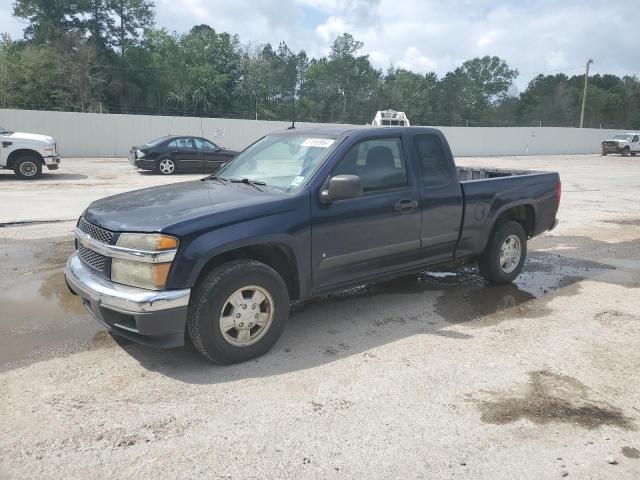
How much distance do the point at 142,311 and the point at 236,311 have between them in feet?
2.28

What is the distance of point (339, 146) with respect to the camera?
449 cm

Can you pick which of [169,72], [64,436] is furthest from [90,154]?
[169,72]

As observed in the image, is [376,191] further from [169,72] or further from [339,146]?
[169,72]

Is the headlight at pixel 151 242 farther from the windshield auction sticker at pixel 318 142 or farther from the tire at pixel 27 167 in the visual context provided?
the tire at pixel 27 167

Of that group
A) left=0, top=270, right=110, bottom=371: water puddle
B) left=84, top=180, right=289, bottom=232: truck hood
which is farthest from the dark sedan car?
left=84, top=180, right=289, bottom=232: truck hood

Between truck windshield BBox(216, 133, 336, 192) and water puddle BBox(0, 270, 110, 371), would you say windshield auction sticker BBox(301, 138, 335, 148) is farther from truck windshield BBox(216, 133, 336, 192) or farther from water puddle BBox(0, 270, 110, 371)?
water puddle BBox(0, 270, 110, 371)

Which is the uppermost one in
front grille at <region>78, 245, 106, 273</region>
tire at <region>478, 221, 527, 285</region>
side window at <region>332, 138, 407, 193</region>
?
side window at <region>332, 138, 407, 193</region>

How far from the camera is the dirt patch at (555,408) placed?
3266 millimetres

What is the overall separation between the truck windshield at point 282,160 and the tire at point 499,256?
246cm

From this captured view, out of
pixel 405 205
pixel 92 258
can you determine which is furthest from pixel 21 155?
pixel 405 205

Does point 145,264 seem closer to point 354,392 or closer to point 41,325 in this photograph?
point 354,392

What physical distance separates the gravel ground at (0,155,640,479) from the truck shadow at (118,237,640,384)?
0.02 m

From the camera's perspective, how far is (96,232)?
3.90 meters

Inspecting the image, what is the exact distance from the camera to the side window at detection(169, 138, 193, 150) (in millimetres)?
18359
